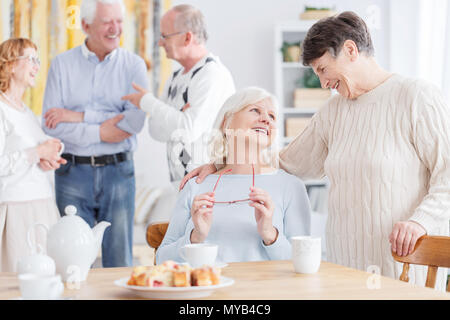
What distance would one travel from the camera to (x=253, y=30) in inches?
204

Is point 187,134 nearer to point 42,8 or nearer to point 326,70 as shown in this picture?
point 326,70

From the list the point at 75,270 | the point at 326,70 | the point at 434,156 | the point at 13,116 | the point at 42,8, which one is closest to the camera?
the point at 75,270

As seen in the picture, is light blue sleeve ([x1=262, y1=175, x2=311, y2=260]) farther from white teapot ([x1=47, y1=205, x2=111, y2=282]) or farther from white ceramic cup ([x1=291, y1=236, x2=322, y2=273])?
white teapot ([x1=47, y1=205, x2=111, y2=282])

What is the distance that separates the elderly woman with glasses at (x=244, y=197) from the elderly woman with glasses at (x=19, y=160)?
0.97 metres

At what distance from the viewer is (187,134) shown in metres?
2.80

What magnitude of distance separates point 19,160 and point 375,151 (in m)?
1.55

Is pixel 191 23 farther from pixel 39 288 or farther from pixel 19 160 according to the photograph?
pixel 39 288

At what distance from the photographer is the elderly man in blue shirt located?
2.99 metres

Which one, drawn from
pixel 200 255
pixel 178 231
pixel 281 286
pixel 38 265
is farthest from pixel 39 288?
pixel 178 231

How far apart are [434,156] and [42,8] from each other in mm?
3855

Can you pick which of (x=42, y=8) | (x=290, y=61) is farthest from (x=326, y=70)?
(x=42, y=8)

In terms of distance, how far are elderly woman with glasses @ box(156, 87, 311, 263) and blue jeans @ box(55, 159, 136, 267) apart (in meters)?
1.00

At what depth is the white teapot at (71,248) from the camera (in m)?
1.42

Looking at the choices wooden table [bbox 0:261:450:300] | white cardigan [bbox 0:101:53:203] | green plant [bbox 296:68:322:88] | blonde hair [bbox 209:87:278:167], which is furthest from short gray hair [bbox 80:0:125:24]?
green plant [bbox 296:68:322:88]
